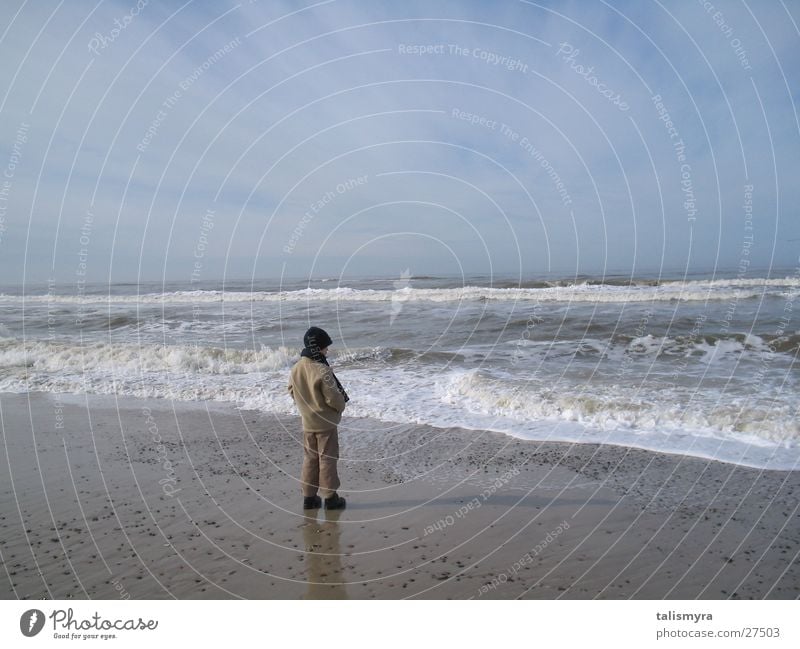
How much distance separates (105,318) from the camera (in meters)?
29.3

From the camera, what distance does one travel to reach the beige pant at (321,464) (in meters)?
6.14

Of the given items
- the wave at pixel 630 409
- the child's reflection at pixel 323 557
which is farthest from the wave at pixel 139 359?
the child's reflection at pixel 323 557

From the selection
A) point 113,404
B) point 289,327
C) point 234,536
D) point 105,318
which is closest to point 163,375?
point 113,404

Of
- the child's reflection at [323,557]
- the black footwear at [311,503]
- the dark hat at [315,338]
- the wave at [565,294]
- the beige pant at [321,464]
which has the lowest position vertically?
the child's reflection at [323,557]

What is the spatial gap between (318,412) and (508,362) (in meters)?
9.76

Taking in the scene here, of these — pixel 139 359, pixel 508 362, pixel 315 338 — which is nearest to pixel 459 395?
pixel 508 362

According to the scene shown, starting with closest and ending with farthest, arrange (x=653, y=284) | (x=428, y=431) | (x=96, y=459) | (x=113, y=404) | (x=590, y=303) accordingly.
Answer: (x=96, y=459) < (x=428, y=431) < (x=113, y=404) < (x=590, y=303) < (x=653, y=284)

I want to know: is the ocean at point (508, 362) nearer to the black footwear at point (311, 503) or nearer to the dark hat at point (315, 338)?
the black footwear at point (311, 503)

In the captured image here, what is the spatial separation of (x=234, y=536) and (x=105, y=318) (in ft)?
93.2

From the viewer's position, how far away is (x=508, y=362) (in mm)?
14883

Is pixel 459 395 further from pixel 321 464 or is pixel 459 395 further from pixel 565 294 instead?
pixel 565 294

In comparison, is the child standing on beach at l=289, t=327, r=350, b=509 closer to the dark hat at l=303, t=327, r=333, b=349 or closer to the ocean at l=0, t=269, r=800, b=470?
the dark hat at l=303, t=327, r=333, b=349

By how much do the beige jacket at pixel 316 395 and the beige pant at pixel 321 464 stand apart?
13cm

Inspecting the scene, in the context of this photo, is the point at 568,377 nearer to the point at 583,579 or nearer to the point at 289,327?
the point at 583,579
